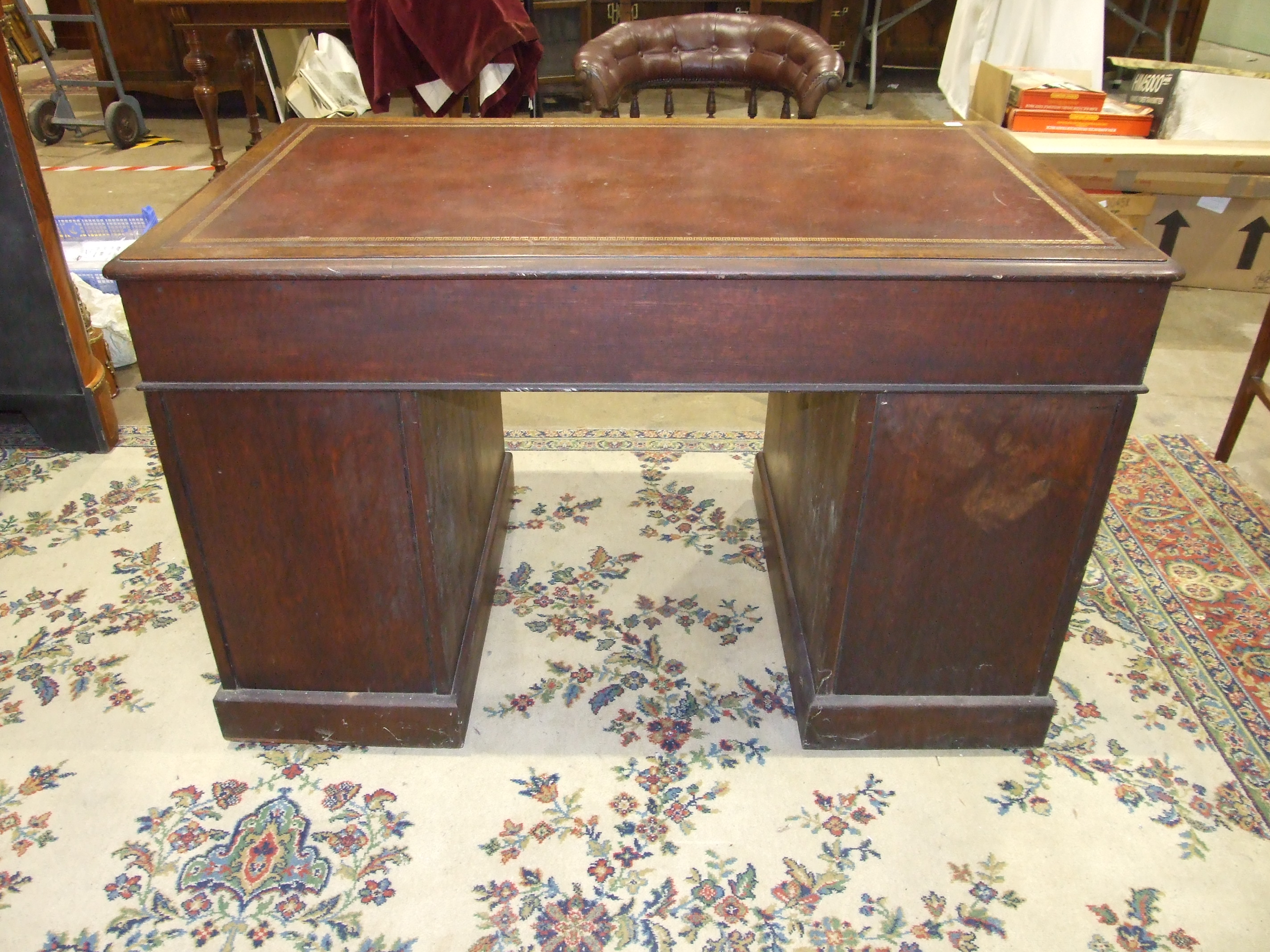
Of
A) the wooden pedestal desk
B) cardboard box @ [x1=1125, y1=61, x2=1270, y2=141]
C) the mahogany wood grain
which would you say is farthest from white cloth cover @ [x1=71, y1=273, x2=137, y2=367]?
cardboard box @ [x1=1125, y1=61, x2=1270, y2=141]

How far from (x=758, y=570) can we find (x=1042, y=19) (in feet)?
9.54

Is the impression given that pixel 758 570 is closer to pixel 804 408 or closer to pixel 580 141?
pixel 804 408

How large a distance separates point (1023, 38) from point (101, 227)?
11.2ft

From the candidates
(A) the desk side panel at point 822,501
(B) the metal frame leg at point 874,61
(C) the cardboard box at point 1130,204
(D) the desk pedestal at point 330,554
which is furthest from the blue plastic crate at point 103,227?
(B) the metal frame leg at point 874,61

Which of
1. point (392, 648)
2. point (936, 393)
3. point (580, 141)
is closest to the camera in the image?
point (936, 393)

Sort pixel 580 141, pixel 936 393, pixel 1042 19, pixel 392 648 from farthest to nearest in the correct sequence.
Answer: pixel 1042 19 < pixel 580 141 < pixel 392 648 < pixel 936 393

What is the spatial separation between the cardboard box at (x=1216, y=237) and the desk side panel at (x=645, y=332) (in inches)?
86.6

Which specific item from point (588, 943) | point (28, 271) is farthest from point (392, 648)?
point (28, 271)

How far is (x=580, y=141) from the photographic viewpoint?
1707mm

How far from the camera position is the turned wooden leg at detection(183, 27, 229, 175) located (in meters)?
3.70

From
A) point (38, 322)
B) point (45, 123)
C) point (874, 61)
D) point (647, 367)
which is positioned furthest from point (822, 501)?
point (45, 123)

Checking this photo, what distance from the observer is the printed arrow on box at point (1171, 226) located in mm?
3137

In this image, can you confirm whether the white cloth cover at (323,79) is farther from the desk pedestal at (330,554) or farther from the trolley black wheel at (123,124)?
the desk pedestal at (330,554)

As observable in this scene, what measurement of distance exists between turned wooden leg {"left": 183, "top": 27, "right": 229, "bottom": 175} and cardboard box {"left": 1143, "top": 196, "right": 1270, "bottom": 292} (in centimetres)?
325
